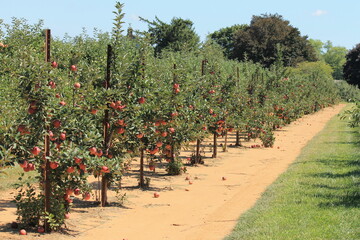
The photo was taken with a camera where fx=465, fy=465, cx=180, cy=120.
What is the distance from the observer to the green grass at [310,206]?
21.6 feet

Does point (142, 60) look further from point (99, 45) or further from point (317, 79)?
point (317, 79)

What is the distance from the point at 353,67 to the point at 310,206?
2609 inches

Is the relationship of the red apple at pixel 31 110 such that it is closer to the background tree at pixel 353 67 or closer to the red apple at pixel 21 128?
the red apple at pixel 21 128

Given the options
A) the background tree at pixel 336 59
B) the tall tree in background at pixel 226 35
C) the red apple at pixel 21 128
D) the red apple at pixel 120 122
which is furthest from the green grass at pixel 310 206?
the background tree at pixel 336 59

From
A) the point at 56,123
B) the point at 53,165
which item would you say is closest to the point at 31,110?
the point at 56,123

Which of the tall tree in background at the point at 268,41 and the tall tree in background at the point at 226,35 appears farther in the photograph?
the tall tree in background at the point at 226,35

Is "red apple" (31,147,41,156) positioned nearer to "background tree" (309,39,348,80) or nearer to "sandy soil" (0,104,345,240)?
"sandy soil" (0,104,345,240)

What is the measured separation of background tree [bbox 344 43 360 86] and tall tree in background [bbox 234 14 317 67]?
15.1 m

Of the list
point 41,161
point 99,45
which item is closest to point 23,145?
point 41,161

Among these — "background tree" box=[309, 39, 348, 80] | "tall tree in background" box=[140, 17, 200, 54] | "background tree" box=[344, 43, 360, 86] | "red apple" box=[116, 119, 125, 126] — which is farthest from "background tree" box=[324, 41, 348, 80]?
"red apple" box=[116, 119, 125, 126]

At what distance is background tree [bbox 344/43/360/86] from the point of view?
221 ft

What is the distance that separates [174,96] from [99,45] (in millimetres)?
7847

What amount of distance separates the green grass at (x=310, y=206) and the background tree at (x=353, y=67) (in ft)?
190

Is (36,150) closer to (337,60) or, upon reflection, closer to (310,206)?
(310,206)
